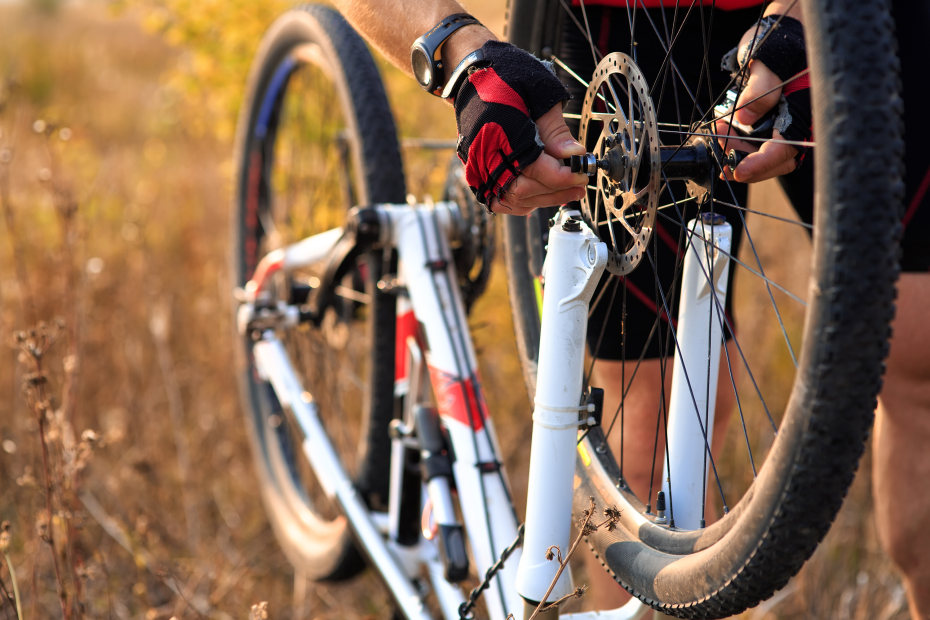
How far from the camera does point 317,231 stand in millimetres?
2393

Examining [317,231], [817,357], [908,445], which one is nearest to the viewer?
[817,357]

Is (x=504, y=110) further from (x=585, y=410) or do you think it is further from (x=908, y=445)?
(x=908, y=445)

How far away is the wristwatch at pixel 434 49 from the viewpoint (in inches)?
39.9

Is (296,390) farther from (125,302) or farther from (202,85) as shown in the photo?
(125,302)

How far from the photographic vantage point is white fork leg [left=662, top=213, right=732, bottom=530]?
40.6 inches

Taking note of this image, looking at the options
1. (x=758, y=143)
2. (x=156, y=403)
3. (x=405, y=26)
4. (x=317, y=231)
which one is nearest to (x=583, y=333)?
(x=758, y=143)

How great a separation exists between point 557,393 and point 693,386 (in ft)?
0.57

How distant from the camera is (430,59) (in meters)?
1.01

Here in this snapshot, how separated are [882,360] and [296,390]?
4.52 ft

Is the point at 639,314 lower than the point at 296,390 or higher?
higher

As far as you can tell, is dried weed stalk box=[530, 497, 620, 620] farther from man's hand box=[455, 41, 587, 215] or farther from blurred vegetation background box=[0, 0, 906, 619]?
blurred vegetation background box=[0, 0, 906, 619]

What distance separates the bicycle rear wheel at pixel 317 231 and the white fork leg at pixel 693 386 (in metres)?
0.68

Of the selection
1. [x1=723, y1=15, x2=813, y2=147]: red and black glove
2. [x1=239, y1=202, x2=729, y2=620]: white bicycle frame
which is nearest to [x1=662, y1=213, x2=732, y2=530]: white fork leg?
[x1=239, y1=202, x2=729, y2=620]: white bicycle frame

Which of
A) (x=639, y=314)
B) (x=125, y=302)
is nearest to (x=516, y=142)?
(x=639, y=314)
